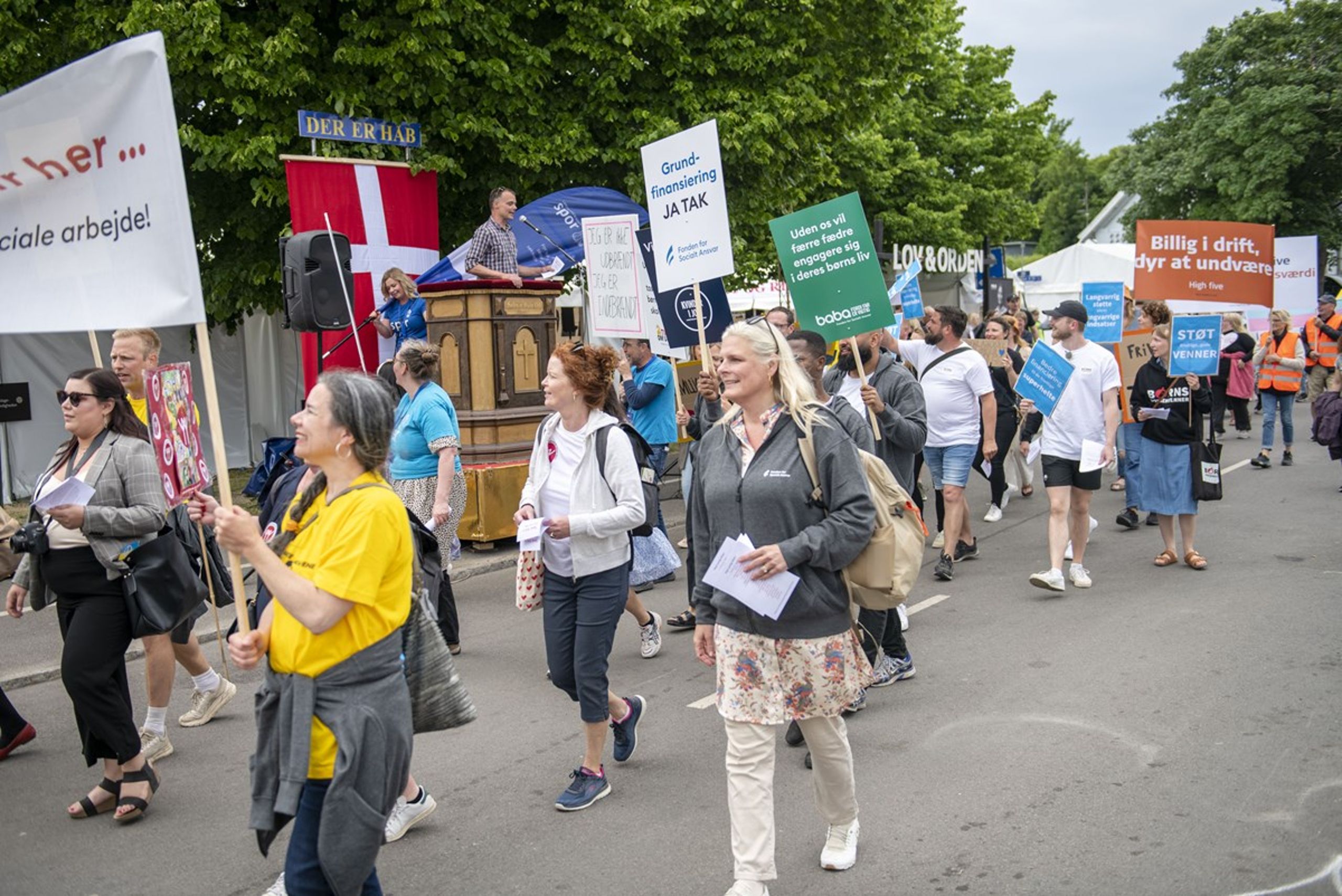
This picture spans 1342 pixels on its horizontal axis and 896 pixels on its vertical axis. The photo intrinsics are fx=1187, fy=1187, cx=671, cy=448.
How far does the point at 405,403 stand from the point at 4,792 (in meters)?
2.99

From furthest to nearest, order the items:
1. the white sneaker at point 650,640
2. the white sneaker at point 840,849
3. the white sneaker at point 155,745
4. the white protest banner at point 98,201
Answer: the white sneaker at point 650,640, the white sneaker at point 155,745, the white sneaker at point 840,849, the white protest banner at point 98,201

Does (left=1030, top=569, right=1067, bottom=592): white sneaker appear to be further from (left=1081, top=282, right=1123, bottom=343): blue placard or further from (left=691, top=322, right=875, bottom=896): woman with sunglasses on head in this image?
(left=691, top=322, right=875, bottom=896): woman with sunglasses on head

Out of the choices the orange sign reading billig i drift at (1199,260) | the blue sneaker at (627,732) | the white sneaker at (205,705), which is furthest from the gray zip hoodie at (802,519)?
the orange sign reading billig i drift at (1199,260)

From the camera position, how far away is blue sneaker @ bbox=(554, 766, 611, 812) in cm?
479

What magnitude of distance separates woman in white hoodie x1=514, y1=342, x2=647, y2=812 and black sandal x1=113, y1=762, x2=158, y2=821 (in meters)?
1.67

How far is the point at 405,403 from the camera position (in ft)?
23.7

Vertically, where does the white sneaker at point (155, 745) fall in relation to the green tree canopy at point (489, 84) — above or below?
below

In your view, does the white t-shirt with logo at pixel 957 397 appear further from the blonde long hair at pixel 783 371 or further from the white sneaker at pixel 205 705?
the white sneaker at pixel 205 705

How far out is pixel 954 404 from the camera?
863cm

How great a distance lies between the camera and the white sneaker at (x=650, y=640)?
711 centimetres

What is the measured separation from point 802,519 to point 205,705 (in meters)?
3.75

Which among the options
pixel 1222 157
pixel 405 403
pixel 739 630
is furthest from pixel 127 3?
pixel 1222 157

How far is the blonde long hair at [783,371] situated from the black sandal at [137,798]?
302 centimetres

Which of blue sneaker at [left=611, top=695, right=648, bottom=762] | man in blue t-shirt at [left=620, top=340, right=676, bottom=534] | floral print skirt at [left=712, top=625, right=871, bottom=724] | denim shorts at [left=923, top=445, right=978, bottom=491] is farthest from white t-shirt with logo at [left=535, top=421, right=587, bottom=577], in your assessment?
denim shorts at [left=923, top=445, right=978, bottom=491]
